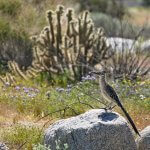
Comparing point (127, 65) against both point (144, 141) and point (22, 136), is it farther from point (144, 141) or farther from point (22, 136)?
point (144, 141)

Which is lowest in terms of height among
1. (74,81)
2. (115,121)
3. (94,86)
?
(74,81)

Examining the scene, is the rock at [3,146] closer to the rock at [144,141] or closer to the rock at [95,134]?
A: the rock at [95,134]

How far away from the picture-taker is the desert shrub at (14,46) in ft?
53.9

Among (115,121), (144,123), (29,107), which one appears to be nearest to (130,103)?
(144,123)

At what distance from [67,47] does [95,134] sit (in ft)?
24.3

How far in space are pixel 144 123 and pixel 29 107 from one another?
2.10 metres

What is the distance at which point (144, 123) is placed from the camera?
34.8ft

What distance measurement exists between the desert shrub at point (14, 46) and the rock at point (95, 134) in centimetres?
818

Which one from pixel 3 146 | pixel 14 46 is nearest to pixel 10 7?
pixel 14 46

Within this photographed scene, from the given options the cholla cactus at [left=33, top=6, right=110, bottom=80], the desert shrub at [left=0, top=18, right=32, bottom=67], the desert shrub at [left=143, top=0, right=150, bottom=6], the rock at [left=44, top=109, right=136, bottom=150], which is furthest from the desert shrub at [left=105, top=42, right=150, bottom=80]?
the desert shrub at [left=143, top=0, right=150, bottom=6]

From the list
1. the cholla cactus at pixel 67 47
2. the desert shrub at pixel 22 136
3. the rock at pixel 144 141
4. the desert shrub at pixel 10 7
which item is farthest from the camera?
the desert shrub at pixel 10 7

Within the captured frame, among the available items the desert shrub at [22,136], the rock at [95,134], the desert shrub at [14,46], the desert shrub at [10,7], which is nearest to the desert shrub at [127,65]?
the desert shrub at [14,46]

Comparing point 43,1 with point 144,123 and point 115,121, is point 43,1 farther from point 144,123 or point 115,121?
point 115,121

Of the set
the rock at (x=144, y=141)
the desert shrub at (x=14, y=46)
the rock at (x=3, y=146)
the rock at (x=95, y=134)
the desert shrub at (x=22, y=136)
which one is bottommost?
the desert shrub at (x=14, y=46)
